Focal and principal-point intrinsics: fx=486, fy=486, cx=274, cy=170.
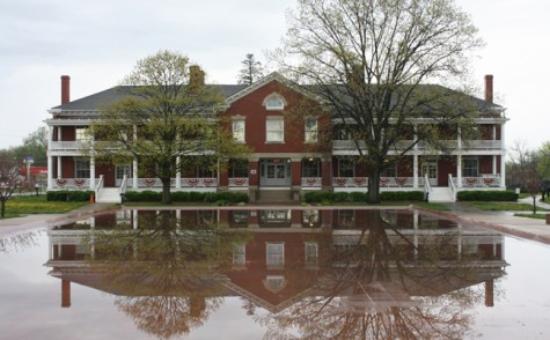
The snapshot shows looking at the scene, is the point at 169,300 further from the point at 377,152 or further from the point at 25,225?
the point at 377,152

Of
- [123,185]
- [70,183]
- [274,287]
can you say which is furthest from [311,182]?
[274,287]

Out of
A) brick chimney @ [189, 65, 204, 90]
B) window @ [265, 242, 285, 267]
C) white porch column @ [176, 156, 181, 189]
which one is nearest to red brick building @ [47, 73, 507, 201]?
white porch column @ [176, 156, 181, 189]

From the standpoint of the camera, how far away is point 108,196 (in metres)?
40.4

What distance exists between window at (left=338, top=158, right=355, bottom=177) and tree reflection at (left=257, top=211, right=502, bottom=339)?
99.0 ft

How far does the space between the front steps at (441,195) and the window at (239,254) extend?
2875cm

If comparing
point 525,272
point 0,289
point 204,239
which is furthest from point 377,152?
point 0,289

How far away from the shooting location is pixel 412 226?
21.4m

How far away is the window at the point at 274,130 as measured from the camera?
4225 centimetres

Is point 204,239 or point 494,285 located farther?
point 204,239

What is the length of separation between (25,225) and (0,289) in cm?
1336

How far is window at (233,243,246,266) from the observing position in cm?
1237

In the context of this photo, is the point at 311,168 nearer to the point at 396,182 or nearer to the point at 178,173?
the point at 396,182

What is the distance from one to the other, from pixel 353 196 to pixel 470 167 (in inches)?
535

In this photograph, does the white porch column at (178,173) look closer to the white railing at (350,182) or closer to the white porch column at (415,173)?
the white railing at (350,182)
